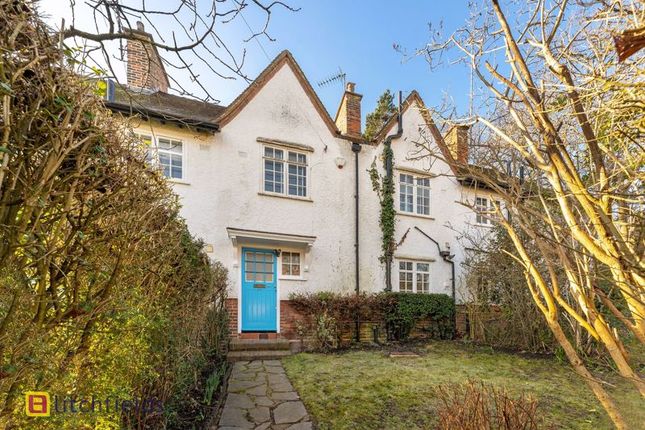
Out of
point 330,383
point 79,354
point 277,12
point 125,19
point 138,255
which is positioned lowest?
point 330,383

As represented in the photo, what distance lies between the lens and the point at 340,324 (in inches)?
395

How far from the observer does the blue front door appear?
33.4ft

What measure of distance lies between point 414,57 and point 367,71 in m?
2.24

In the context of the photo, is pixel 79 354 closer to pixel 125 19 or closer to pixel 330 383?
pixel 125 19

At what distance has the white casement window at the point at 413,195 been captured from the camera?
12977mm

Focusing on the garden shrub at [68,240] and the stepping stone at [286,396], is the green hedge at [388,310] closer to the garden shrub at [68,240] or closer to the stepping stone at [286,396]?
the stepping stone at [286,396]

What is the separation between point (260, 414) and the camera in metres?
4.55

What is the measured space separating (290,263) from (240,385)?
5312 millimetres

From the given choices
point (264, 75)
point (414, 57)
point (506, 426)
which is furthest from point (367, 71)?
point (264, 75)

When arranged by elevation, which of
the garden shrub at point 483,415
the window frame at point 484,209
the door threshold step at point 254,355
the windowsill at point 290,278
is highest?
the window frame at point 484,209

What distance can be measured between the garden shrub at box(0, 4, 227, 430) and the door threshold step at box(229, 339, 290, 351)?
5170 millimetres

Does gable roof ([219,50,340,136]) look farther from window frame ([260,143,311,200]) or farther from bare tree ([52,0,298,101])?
bare tree ([52,0,298,101])

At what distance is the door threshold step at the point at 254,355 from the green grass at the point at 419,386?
1.26ft

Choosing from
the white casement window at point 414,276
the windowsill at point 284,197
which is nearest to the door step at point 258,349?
the windowsill at point 284,197
